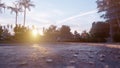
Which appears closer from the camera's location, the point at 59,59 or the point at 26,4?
the point at 59,59

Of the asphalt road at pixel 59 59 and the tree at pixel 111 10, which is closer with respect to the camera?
the asphalt road at pixel 59 59

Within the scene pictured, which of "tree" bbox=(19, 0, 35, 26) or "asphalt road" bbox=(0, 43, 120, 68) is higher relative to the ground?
"tree" bbox=(19, 0, 35, 26)

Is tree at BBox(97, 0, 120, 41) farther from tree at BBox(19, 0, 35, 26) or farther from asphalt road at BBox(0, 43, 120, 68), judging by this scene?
asphalt road at BBox(0, 43, 120, 68)

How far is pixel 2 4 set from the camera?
126ft

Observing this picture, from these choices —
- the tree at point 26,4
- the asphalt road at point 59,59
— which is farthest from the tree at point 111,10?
the asphalt road at point 59,59

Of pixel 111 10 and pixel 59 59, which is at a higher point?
pixel 111 10

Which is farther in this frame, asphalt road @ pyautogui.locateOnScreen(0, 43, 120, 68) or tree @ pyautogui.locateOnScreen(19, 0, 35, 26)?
tree @ pyautogui.locateOnScreen(19, 0, 35, 26)

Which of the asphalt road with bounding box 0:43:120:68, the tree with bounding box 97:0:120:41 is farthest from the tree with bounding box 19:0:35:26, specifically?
the asphalt road with bounding box 0:43:120:68

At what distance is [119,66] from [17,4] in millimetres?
46223

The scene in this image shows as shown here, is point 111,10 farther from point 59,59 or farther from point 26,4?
point 59,59

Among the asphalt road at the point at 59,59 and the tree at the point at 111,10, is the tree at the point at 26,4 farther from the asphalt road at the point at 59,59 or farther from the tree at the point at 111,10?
the asphalt road at the point at 59,59

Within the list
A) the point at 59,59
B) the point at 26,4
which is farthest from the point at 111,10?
the point at 59,59

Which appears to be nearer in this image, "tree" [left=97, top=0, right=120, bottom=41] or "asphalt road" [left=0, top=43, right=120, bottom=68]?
"asphalt road" [left=0, top=43, right=120, bottom=68]

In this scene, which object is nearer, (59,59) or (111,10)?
(59,59)
